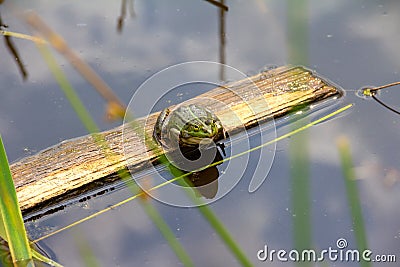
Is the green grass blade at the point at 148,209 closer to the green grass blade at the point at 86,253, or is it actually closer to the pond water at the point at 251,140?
the pond water at the point at 251,140

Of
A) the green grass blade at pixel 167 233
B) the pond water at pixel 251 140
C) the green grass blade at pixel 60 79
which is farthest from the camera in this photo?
the green grass blade at pixel 60 79

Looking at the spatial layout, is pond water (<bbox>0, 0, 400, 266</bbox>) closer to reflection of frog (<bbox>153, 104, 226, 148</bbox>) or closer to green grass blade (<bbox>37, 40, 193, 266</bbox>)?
green grass blade (<bbox>37, 40, 193, 266</bbox>)

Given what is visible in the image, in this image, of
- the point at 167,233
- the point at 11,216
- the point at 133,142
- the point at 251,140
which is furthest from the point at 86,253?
the point at 251,140

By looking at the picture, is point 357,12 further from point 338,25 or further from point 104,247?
point 104,247

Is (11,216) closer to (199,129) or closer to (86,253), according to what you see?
(86,253)

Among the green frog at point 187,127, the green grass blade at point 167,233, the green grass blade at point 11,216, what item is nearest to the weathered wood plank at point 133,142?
the green frog at point 187,127

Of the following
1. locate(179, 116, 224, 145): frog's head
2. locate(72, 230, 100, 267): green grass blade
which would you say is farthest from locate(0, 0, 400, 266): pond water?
locate(179, 116, 224, 145): frog's head
